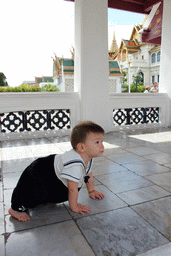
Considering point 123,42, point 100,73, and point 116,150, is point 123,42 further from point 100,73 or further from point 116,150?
point 116,150

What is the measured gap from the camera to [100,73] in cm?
445

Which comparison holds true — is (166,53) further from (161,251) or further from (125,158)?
(161,251)

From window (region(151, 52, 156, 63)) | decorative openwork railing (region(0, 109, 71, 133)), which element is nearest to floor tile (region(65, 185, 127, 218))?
decorative openwork railing (region(0, 109, 71, 133))

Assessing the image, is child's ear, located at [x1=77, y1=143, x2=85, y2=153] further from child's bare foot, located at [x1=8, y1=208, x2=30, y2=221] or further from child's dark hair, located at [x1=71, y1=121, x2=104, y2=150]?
child's bare foot, located at [x1=8, y1=208, x2=30, y2=221]

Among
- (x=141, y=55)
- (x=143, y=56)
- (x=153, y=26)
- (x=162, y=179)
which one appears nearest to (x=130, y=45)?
(x=143, y=56)

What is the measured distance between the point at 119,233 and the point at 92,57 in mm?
3683

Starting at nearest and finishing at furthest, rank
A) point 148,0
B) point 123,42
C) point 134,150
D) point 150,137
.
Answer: point 134,150, point 150,137, point 148,0, point 123,42

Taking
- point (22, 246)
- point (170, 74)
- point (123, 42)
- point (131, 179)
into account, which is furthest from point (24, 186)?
point (123, 42)

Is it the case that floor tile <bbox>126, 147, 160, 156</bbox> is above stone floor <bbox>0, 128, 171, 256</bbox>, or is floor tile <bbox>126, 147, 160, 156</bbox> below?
above

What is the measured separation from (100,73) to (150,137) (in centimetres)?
161

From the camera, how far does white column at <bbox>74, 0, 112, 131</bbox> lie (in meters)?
4.25

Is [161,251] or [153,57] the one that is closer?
[161,251]

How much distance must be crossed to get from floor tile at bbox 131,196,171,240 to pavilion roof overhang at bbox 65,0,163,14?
18.1 feet

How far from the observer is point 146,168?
93.3 inches
